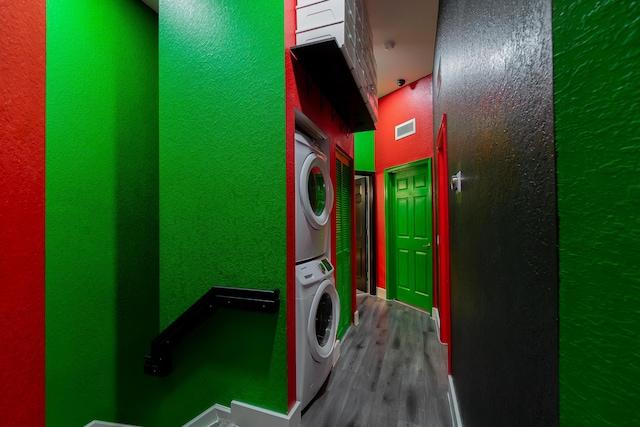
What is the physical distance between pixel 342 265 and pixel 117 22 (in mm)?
3044

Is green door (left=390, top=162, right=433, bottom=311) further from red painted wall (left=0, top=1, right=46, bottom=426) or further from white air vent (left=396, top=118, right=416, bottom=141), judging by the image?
red painted wall (left=0, top=1, right=46, bottom=426)

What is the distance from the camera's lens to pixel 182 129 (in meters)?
1.72

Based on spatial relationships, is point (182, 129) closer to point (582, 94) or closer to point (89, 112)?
point (89, 112)

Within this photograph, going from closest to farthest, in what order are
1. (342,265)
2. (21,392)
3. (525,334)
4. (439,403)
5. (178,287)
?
(525,334)
(21,392)
(178,287)
(439,403)
(342,265)

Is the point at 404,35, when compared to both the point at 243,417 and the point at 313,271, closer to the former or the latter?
the point at 313,271

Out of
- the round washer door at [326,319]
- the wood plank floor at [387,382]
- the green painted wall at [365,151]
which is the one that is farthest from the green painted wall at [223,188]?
the green painted wall at [365,151]

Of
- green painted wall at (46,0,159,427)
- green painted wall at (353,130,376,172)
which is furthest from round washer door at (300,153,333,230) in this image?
green painted wall at (353,130,376,172)

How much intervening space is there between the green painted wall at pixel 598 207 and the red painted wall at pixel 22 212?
1.31m

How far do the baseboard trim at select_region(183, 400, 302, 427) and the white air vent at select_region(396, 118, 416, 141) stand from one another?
358 centimetres

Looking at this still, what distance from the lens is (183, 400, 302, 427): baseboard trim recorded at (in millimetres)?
1475

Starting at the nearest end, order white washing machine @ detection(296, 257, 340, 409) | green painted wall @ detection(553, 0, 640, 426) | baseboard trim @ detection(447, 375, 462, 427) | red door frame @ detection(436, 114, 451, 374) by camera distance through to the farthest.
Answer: green painted wall @ detection(553, 0, 640, 426) → baseboard trim @ detection(447, 375, 462, 427) → white washing machine @ detection(296, 257, 340, 409) → red door frame @ detection(436, 114, 451, 374)

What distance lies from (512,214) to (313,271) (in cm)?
140

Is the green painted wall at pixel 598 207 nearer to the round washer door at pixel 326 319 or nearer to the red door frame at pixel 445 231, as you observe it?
the round washer door at pixel 326 319

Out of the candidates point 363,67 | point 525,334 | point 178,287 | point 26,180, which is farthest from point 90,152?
point 525,334
